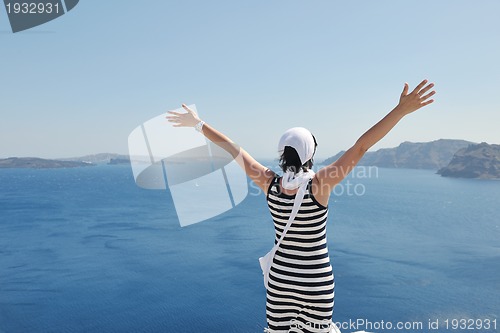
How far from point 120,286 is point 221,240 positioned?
15.0m

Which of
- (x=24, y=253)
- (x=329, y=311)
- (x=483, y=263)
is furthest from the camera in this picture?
(x=24, y=253)

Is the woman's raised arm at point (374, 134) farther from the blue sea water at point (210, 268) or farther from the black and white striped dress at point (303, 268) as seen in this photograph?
the blue sea water at point (210, 268)

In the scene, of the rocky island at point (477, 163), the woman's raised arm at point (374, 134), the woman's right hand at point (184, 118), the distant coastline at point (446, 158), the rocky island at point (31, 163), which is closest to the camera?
the woman's raised arm at point (374, 134)

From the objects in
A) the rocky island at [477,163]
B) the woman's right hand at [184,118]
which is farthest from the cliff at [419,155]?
the woman's right hand at [184,118]

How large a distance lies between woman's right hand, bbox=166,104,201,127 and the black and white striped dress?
27.8 inches

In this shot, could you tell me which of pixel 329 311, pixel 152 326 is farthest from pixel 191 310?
pixel 329 311

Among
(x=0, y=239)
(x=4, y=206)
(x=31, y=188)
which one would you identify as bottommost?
(x=31, y=188)

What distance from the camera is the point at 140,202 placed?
235ft

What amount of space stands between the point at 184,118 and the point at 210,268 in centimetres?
3620

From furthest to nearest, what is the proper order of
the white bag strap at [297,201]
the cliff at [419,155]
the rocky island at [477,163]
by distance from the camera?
1. the cliff at [419,155]
2. the rocky island at [477,163]
3. the white bag strap at [297,201]

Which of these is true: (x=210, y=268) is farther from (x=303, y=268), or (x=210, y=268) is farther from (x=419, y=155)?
(x=419, y=155)

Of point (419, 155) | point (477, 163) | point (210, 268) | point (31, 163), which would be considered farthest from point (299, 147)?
point (31, 163)

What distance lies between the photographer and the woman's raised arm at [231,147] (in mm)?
1871

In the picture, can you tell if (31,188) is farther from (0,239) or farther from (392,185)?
(392,185)
